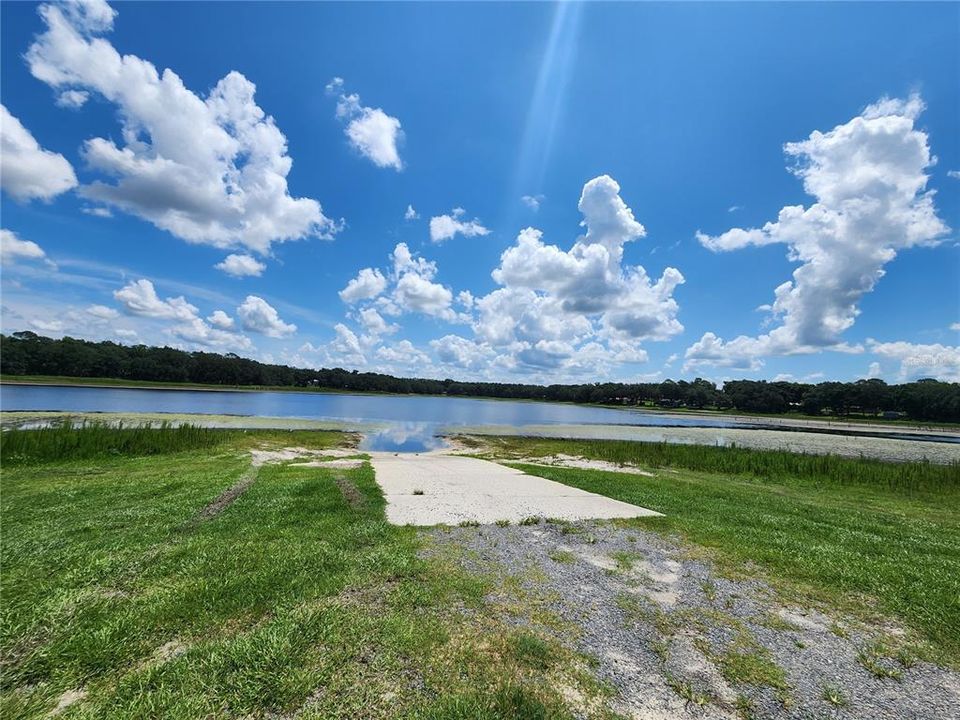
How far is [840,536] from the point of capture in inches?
294

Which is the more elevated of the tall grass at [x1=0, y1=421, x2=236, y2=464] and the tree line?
the tree line

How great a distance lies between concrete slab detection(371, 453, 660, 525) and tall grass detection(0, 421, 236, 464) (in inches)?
501

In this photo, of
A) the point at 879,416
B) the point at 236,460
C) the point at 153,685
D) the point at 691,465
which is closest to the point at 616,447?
the point at 691,465

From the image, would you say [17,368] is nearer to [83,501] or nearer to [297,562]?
[83,501]

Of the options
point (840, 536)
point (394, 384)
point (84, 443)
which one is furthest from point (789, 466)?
point (394, 384)

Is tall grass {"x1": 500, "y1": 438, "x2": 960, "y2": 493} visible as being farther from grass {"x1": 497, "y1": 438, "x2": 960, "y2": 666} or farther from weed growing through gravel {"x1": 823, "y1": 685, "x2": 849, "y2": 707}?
weed growing through gravel {"x1": 823, "y1": 685, "x2": 849, "y2": 707}

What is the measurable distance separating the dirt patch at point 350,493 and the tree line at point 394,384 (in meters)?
117

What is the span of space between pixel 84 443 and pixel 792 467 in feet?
104

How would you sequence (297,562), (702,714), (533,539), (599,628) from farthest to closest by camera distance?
(533,539)
(297,562)
(599,628)
(702,714)

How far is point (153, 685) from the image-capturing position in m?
3.07

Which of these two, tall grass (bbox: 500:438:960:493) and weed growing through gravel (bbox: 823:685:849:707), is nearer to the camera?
weed growing through gravel (bbox: 823:685:849:707)

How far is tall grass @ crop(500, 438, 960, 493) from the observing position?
701 inches

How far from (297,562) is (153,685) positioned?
7.58 ft

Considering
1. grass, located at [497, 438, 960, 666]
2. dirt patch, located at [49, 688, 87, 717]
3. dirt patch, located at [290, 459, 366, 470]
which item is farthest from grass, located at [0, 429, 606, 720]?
dirt patch, located at [290, 459, 366, 470]
